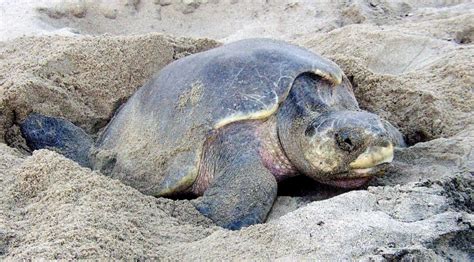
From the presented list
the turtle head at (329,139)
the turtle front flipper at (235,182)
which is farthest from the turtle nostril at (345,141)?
the turtle front flipper at (235,182)

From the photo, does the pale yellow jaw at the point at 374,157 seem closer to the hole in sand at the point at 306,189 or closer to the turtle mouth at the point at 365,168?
the turtle mouth at the point at 365,168

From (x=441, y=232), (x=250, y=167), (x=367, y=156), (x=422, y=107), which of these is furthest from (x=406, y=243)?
(x=422, y=107)

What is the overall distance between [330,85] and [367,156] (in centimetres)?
59

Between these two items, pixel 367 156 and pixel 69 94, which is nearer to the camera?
pixel 367 156

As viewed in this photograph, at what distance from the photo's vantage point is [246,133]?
93.4 inches

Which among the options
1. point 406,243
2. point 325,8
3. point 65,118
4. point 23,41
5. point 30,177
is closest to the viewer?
point 406,243

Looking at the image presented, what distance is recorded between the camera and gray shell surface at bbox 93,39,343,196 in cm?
237

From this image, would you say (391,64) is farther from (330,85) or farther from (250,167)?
(250,167)

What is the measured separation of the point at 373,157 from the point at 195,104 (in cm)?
80

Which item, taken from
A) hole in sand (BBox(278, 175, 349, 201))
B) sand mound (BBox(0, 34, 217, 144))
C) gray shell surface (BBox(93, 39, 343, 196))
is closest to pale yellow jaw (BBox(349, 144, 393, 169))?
hole in sand (BBox(278, 175, 349, 201))

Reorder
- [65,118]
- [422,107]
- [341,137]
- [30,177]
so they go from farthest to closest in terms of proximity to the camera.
Result: 1. [65,118]
2. [422,107]
3. [341,137]
4. [30,177]

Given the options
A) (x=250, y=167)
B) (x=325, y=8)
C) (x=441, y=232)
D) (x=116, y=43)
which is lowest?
(x=325, y=8)

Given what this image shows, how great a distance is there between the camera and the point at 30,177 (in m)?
2.02

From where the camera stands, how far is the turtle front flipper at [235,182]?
207cm
